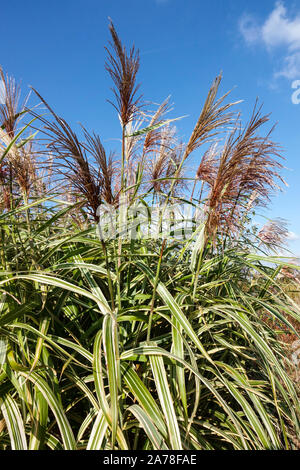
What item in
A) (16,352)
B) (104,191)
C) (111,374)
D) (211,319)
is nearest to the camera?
(111,374)

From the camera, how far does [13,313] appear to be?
3.80 ft

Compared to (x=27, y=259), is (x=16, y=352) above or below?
below

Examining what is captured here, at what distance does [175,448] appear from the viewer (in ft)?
3.12

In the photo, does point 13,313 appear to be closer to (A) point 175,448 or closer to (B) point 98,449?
(B) point 98,449

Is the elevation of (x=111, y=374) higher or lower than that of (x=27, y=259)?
lower

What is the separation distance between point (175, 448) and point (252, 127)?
133 centimetres

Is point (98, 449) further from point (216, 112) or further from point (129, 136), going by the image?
point (216, 112)

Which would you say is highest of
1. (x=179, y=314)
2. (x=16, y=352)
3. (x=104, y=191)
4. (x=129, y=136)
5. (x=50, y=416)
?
(x=129, y=136)

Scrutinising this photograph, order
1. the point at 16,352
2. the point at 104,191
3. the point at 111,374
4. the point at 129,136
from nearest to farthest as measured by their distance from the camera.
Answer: the point at 111,374 < the point at 104,191 < the point at 16,352 < the point at 129,136

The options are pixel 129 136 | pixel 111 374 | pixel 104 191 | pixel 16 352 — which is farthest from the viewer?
pixel 129 136

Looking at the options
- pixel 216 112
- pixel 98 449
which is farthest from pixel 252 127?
pixel 98 449

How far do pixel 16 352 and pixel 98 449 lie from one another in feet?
1.69
